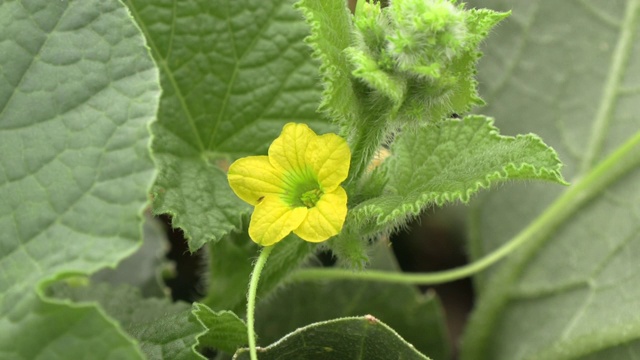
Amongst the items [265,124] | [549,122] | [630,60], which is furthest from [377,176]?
[630,60]

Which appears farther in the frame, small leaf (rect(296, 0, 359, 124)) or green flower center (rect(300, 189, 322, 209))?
green flower center (rect(300, 189, 322, 209))

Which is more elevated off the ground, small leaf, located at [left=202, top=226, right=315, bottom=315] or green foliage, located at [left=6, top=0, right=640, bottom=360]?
green foliage, located at [left=6, top=0, right=640, bottom=360]

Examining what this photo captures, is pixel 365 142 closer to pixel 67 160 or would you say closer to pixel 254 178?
pixel 254 178

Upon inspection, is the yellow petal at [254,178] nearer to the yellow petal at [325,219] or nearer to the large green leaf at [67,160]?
the yellow petal at [325,219]

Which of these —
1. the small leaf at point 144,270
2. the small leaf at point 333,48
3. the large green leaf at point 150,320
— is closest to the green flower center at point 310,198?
the small leaf at point 333,48

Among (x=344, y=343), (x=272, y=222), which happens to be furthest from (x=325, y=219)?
(x=344, y=343)

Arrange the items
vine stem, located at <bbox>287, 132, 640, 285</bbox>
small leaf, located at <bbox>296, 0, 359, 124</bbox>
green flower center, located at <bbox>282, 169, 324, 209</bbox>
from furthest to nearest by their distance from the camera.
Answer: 1. vine stem, located at <bbox>287, 132, 640, 285</bbox>
2. green flower center, located at <bbox>282, 169, 324, 209</bbox>
3. small leaf, located at <bbox>296, 0, 359, 124</bbox>

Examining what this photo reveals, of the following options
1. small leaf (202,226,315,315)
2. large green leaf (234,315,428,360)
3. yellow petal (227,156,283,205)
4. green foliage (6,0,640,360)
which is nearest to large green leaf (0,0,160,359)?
green foliage (6,0,640,360)

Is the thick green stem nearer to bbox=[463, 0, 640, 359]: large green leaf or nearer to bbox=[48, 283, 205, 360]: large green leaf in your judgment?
bbox=[48, 283, 205, 360]: large green leaf
